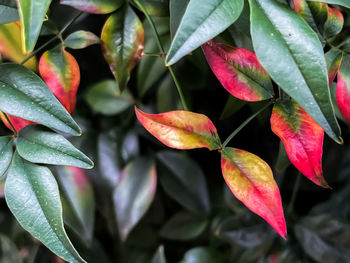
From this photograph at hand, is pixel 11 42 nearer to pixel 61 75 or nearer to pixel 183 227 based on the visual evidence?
pixel 61 75

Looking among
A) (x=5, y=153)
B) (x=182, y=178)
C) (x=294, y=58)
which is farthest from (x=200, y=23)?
(x=182, y=178)

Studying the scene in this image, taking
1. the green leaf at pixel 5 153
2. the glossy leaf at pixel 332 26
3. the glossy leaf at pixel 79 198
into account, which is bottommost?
the glossy leaf at pixel 79 198

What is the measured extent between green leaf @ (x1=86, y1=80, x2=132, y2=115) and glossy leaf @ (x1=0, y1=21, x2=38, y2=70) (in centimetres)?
15

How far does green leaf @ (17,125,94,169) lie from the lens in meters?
0.29

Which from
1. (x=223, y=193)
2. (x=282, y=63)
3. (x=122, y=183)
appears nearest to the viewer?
(x=282, y=63)

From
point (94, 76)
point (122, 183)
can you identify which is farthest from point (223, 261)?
point (94, 76)

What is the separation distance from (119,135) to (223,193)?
17 cm

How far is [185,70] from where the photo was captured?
0.49 m

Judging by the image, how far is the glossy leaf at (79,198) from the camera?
0.44 metres

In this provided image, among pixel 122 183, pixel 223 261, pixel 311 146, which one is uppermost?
pixel 311 146

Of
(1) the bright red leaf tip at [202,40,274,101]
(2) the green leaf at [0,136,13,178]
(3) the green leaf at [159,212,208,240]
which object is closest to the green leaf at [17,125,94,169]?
(2) the green leaf at [0,136,13,178]

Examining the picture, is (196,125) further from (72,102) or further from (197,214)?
(197,214)

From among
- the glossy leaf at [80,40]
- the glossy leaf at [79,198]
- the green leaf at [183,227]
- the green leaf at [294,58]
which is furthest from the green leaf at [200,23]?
the green leaf at [183,227]

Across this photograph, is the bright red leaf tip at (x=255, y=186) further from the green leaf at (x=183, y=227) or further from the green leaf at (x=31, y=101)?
the green leaf at (x=183, y=227)
